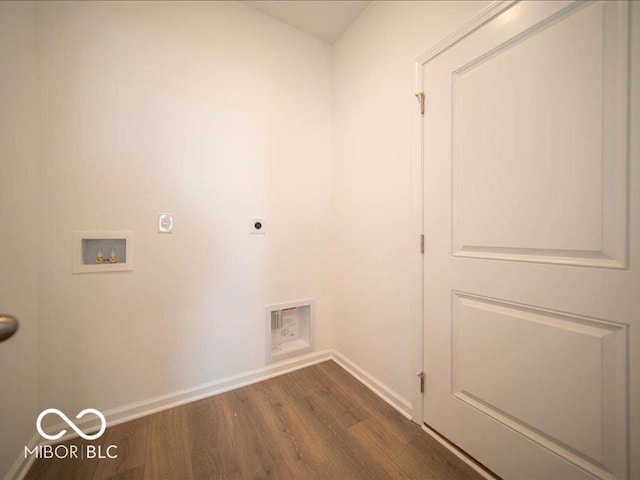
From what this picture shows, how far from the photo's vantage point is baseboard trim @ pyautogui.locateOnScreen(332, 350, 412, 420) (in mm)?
1389

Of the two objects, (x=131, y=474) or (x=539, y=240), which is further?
(x=131, y=474)

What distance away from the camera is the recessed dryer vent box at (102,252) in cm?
124

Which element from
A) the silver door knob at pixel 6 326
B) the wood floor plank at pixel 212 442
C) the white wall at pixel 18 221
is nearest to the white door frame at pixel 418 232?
the wood floor plank at pixel 212 442

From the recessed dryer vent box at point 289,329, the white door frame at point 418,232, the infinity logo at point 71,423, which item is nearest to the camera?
the infinity logo at point 71,423

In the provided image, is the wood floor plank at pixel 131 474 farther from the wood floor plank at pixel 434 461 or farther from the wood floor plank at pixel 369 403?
the wood floor plank at pixel 434 461

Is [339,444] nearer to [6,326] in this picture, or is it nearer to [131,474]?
[131,474]

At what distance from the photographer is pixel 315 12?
1685mm

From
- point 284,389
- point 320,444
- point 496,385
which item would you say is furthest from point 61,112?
point 496,385

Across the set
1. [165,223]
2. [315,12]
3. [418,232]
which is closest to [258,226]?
[165,223]

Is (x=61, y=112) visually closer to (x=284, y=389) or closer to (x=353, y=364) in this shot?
(x=284, y=389)

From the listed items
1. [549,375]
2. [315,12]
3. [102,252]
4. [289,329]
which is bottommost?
[289,329]

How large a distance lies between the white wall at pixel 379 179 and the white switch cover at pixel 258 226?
61cm

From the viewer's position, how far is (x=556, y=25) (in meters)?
0.83

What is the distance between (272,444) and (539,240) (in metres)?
1.50
